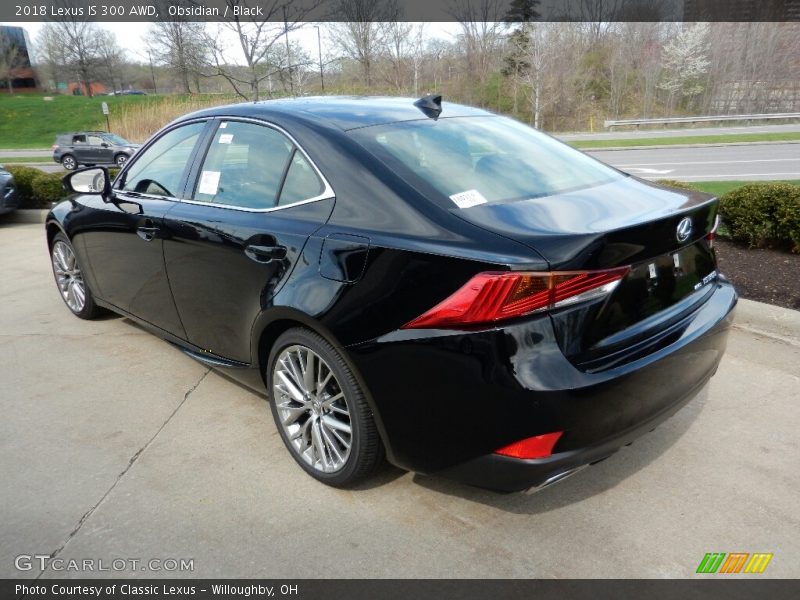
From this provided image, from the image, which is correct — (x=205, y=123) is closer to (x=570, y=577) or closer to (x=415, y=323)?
(x=415, y=323)

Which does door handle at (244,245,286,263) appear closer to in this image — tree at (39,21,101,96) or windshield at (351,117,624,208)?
windshield at (351,117,624,208)

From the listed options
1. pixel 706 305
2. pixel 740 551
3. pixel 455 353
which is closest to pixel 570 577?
pixel 740 551

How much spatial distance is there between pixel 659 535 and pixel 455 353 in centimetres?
115

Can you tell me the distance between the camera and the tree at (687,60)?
3859 cm

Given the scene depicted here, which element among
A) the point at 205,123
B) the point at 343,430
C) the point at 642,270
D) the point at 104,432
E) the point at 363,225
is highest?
the point at 205,123

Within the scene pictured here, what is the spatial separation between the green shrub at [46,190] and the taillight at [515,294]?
33.4ft

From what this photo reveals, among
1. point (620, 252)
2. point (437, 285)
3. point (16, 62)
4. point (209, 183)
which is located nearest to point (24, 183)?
point (209, 183)

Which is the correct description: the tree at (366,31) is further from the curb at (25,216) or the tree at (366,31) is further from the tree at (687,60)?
the tree at (687,60)

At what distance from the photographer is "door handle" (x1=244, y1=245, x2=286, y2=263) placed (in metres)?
2.62

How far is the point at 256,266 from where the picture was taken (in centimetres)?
275

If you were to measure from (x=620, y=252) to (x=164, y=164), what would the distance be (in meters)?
2.84

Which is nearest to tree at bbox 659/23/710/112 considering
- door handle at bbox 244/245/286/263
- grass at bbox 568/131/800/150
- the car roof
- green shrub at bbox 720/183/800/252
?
grass at bbox 568/131/800/150

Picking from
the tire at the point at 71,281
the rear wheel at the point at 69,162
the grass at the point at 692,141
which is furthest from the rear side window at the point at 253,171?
the rear wheel at the point at 69,162

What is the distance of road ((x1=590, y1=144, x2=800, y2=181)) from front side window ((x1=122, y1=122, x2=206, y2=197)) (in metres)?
12.0
